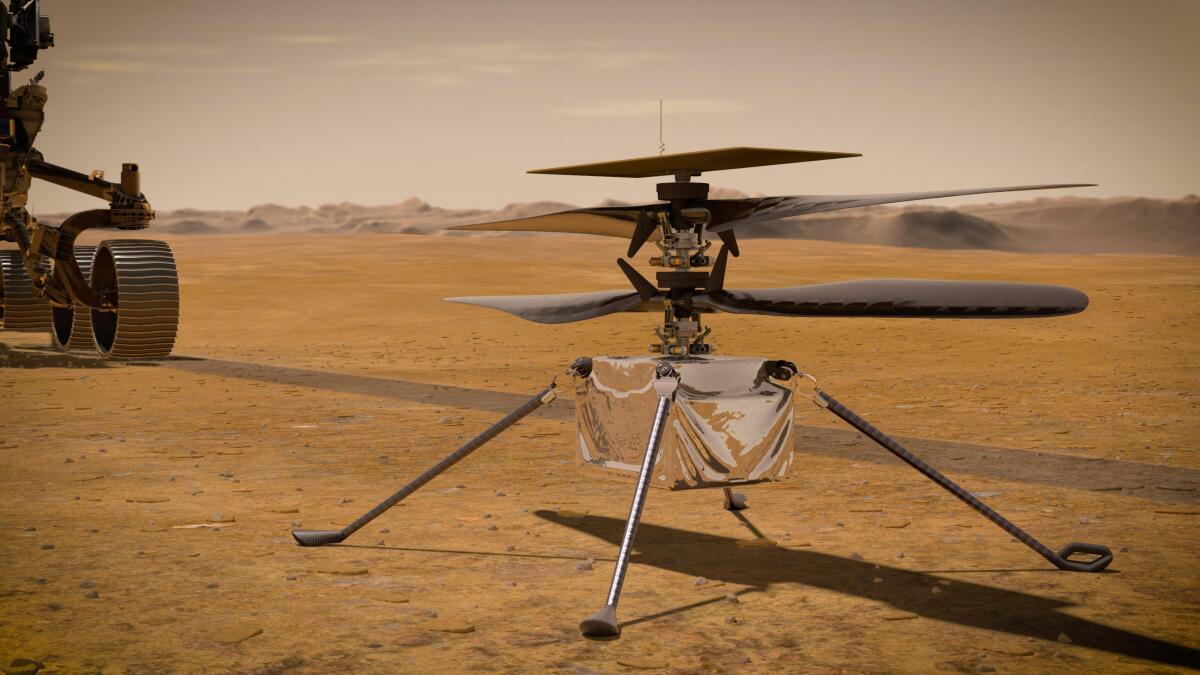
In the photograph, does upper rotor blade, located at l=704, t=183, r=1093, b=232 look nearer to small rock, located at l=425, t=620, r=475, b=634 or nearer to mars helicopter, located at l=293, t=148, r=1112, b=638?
mars helicopter, located at l=293, t=148, r=1112, b=638

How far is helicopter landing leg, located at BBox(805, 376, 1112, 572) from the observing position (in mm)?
5934

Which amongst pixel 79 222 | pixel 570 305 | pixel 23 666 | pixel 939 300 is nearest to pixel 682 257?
pixel 570 305

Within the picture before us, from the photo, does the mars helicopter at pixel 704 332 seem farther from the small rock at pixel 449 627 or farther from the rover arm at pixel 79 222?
the rover arm at pixel 79 222

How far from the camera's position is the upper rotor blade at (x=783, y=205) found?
5.27 metres

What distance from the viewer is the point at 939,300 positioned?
17.1 ft

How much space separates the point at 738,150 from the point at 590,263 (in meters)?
40.7

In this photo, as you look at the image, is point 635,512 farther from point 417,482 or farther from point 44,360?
point 44,360

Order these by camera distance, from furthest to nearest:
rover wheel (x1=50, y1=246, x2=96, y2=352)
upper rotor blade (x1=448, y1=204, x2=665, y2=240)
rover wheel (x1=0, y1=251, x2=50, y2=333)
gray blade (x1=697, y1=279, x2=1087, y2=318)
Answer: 1. rover wheel (x1=0, y1=251, x2=50, y2=333)
2. rover wheel (x1=50, y1=246, x2=96, y2=352)
3. upper rotor blade (x1=448, y1=204, x2=665, y2=240)
4. gray blade (x1=697, y1=279, x2=1087, y2=318)

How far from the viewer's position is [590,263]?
4553cm

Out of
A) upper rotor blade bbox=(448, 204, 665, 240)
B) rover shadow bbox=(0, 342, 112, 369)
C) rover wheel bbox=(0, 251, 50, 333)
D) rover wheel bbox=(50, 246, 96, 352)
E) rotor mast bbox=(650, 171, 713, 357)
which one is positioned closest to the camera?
rotor mast bbox=(650, 171, 713, 357)

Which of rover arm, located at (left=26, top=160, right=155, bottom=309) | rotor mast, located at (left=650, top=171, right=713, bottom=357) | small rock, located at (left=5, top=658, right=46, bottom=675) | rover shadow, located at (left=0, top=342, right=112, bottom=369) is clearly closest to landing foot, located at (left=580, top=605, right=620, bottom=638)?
rotor mast, located at (left=650, top=171, right=713, bottom=357)

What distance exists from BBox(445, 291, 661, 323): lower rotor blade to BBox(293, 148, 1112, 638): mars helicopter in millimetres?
13

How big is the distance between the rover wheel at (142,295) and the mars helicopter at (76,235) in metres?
0.01

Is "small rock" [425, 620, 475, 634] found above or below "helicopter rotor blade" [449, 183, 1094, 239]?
below
